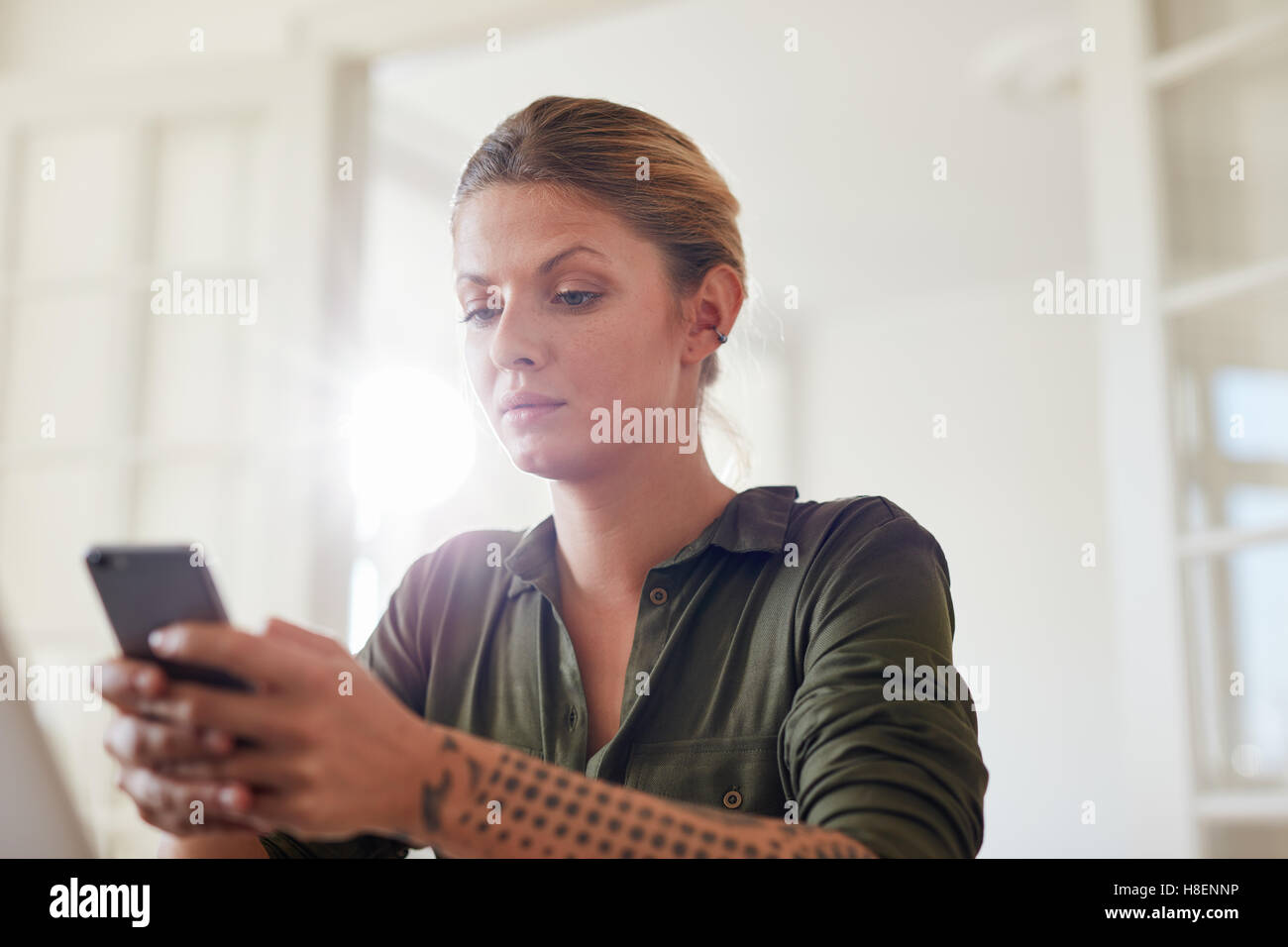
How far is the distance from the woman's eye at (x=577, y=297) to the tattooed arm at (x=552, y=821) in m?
0.50

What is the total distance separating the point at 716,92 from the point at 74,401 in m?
2.01

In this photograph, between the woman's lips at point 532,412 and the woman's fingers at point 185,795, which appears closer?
the woman's fingers at point 185,795

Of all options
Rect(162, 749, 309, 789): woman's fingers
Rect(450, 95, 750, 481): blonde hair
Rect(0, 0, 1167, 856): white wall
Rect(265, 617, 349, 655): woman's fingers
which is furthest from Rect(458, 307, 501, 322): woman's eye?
Rect(0, 0, 1167, 856): white wall

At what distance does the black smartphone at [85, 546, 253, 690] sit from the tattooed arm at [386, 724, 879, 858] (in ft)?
0.38

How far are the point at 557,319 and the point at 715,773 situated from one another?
416 millimetres


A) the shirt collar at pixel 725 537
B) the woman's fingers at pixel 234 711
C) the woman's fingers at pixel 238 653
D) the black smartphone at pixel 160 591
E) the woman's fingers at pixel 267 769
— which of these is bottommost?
the woman's fingers at pixel 267 769

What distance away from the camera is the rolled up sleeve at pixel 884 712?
25.7 inches

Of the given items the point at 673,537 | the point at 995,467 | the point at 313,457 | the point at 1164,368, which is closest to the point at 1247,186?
the point at 1164,368

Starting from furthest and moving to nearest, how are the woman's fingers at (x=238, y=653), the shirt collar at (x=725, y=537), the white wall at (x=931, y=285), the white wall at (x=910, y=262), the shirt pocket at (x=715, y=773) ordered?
the white wall at (x=931, y=285) → the white wall at (x=910, y=262) → the shirt collar at (x=725, y=537) → the shirt pocket at (x=715, y=773) → the woman's fingers at (x=238, y=653)

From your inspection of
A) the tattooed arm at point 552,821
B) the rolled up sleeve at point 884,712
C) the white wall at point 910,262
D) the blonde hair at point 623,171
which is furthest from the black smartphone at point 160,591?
the white wall at point 910,262

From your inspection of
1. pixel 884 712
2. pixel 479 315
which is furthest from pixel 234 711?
pixel 479 315

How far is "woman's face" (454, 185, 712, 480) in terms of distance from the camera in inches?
38.7

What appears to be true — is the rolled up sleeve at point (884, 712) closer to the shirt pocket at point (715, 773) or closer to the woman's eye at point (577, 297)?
the shirt pocket at point (715, 773)

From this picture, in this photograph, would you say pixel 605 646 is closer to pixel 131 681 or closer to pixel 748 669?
pixel 748 669
